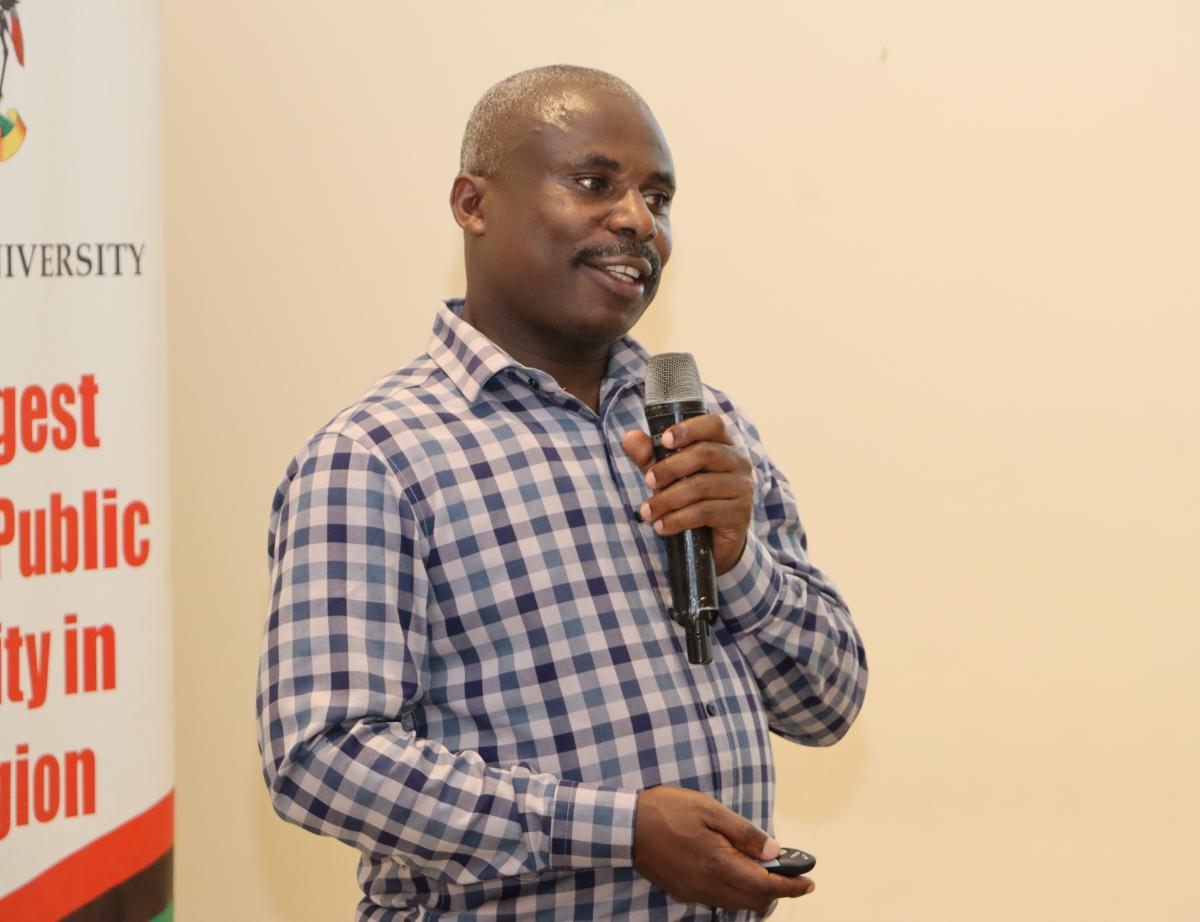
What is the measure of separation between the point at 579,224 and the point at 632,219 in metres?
0.06

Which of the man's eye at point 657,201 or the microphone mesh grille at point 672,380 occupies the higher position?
the man's eye at point 657,201

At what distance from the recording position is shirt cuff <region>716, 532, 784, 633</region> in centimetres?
164

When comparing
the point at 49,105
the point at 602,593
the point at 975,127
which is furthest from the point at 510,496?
the point at 975,127

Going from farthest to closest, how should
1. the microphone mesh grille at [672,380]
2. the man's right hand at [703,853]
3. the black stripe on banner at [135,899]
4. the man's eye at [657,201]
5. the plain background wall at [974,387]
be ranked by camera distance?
the plain background wall at [974,387]
the black stripe on banner at [135,899]
the man's eye at [657,201]
the microphone mesh grille at [672,380]
the man's right hand at [703,853]

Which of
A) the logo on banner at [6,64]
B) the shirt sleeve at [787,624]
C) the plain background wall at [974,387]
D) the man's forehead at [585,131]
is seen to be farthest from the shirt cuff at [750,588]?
the plain background wall at [974,387]

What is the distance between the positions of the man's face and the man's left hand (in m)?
0.29

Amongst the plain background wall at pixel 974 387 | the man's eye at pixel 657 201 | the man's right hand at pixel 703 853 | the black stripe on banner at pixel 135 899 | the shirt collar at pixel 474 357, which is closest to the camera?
the man's right hand at pixel 703 853

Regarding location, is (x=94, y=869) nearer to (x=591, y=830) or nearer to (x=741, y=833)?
(x=591, y=830)

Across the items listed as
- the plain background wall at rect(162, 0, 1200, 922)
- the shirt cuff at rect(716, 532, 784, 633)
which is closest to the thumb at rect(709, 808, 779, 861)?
the shirt cuff at rect(716, 532, 784, 633)

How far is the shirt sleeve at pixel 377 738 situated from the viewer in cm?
145

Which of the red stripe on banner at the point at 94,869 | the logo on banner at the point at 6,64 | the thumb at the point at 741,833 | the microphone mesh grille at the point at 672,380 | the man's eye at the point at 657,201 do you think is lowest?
the red stripe on banner at the point at 94,869

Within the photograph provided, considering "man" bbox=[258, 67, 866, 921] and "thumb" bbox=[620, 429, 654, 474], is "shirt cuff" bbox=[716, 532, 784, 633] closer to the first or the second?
"man" bbox=[258, 67, 866, 921]

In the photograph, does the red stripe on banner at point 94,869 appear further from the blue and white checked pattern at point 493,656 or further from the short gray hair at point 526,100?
the short gray hair at point 526,100

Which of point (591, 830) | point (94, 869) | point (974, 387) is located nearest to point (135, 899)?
point (94, 869)
